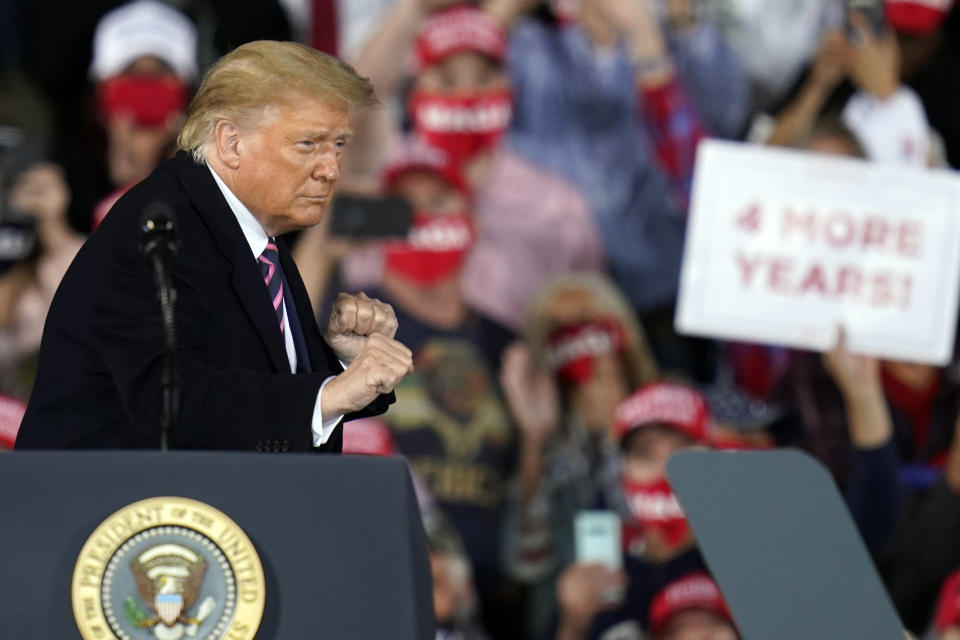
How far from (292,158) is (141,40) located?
3.62 m

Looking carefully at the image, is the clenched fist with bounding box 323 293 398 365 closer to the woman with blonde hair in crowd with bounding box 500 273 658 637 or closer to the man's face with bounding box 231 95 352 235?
the man's face with bounding box 231 95 352 235

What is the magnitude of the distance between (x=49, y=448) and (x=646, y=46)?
14.0ft

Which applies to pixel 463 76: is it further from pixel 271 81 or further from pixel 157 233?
pixel 157 233

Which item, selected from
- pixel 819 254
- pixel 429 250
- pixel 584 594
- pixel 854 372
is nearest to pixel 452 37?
pixel 429 250

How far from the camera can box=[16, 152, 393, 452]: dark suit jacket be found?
1943 millimetres

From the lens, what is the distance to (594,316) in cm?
574

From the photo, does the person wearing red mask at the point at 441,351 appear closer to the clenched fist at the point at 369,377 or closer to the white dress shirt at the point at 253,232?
the white dress shirt at the point at 253,232

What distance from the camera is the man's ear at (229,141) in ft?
6.89

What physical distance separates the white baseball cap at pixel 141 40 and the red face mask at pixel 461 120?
82cm

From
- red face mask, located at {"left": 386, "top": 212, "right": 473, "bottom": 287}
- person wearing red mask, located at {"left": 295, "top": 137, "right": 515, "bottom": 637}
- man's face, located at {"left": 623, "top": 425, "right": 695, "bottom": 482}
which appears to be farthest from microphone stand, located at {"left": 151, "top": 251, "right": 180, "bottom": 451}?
red face mask, located at {"left": 386, "top": 212, "right": 473, "bottom": 287}

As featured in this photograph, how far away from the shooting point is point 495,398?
558 centimetres

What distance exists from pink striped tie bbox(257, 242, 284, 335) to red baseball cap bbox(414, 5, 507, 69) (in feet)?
12.0

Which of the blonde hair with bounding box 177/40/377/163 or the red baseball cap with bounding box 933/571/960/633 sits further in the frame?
the red baseball cap with bounding box 933/571/960/633

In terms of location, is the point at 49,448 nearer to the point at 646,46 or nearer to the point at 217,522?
the point at 217,522
